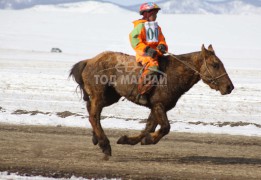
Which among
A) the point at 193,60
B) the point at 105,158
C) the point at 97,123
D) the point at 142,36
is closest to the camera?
the point at 105,158

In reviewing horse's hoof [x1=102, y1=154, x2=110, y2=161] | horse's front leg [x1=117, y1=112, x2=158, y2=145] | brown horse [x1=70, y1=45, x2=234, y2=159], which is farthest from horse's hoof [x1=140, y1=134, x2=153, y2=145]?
horse's hoof [x1=102, y1=154, x2=110, y2=161]

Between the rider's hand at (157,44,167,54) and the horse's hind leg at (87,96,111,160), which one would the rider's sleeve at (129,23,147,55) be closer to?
the rider's hand at (157,44,167,54)

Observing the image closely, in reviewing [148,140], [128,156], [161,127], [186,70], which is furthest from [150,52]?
[128,156]

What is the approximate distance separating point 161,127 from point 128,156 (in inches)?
38.6

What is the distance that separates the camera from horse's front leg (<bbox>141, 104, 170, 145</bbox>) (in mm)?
10141

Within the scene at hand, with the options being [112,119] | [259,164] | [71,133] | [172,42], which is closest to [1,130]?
[71,133]

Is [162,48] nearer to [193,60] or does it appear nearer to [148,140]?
[193,60]

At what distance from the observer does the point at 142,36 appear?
34.5 ft

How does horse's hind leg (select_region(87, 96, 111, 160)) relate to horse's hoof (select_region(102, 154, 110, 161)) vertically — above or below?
above

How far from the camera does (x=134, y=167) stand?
950 centimetres

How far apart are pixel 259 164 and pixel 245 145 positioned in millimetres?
2495

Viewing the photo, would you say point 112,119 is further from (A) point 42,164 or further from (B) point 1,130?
(A) point 42,164

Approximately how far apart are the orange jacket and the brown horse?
0.85ft

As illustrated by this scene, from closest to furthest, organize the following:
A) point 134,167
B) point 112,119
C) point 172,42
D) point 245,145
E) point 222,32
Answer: point 134,167, point 245,145, point 112,119, point 172,42, point 222,32
